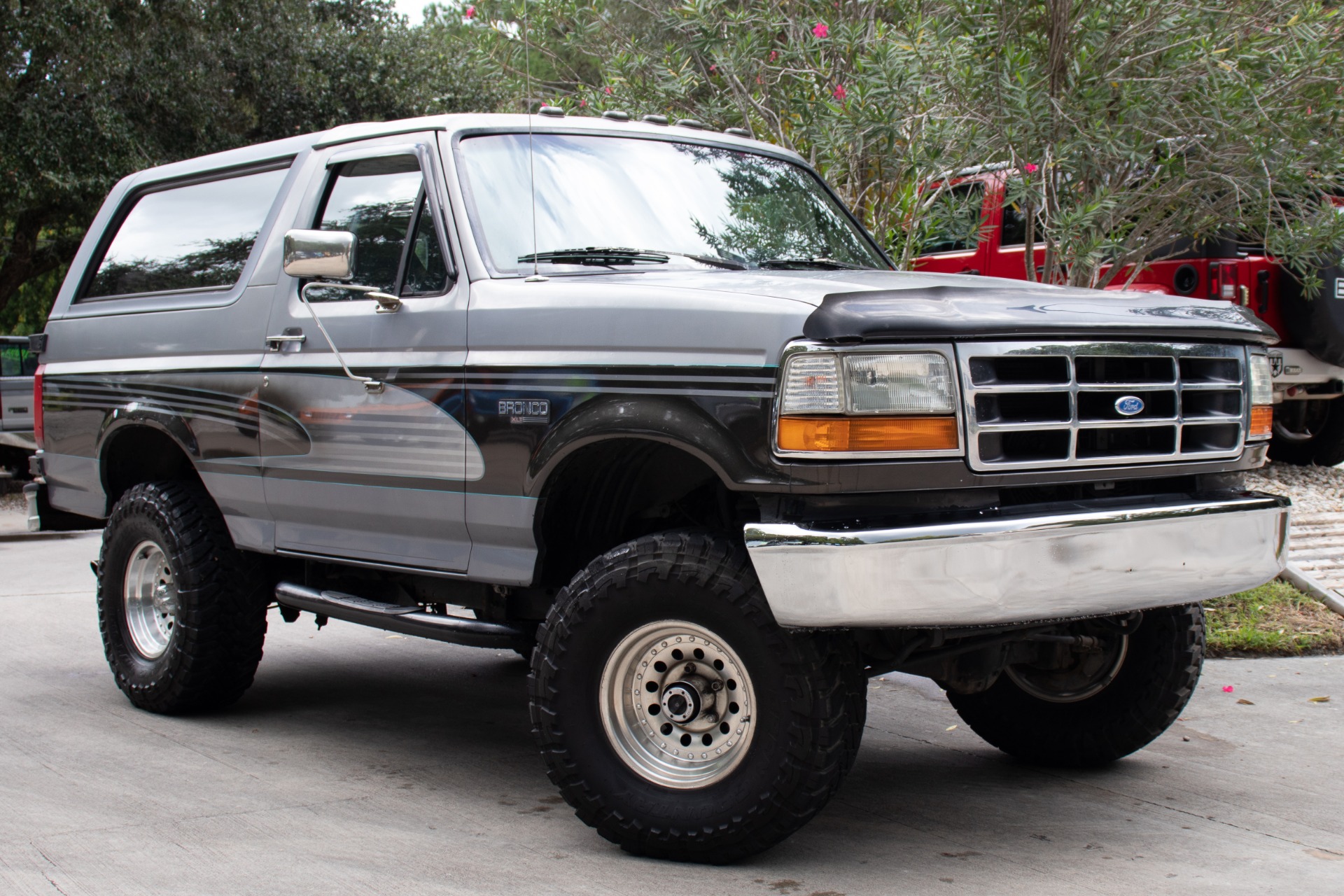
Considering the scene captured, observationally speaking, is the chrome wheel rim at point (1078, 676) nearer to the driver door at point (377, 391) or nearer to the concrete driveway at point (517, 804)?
the concrete driveway at point (517, 804)

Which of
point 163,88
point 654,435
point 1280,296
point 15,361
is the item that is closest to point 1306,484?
point 1280,296

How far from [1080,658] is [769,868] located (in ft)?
5.31

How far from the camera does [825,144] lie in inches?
288

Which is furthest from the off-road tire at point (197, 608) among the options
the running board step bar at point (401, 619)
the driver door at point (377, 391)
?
the driver door at point (377, 391)

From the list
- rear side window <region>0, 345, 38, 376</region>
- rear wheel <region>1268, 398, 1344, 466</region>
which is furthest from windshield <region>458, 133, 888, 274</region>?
rear side window <region>0, 345, 38, 376</region>

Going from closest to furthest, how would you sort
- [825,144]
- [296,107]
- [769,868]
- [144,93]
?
[769,868] < [825,144] < [144,93] < [296,107]

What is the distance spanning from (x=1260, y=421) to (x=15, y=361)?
14.4m

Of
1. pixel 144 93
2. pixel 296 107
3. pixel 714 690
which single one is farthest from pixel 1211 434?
pixel 296 107

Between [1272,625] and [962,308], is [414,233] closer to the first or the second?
[962,308]

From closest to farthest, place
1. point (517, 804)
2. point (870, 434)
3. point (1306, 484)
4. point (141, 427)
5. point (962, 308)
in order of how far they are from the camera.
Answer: point (870, 434) < point (962, 308) < point (517, 804) < point (141, 427) < point (1306, 484)

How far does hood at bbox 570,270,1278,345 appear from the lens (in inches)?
140

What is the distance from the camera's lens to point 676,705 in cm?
391

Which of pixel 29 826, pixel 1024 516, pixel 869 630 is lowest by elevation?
pixel 29 826

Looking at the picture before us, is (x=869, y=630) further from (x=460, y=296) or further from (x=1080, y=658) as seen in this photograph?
(x=460, y=296)
